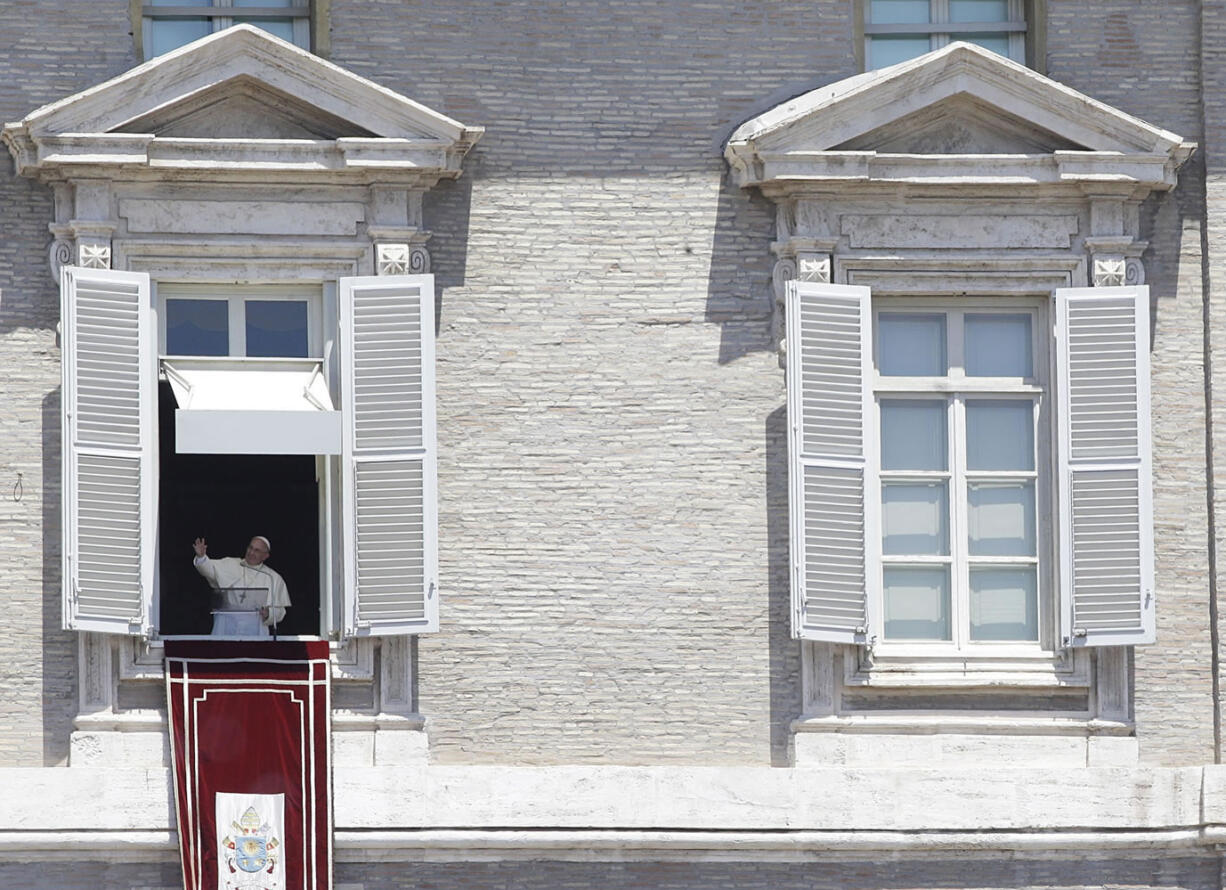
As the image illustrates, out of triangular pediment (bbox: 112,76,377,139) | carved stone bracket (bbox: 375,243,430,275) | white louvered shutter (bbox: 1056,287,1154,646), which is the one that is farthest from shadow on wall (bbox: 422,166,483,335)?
white louvered shutter (bbox: 1056,287,1154,646)

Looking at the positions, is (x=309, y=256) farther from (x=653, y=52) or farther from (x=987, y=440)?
(x=987, y=440)

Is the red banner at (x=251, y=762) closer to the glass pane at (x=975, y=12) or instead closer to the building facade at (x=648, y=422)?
the building facade at (x=648, y=422)

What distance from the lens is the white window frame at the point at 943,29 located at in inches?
679

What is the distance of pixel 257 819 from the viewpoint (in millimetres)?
15930

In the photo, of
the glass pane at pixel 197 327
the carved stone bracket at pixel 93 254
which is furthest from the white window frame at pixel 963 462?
the carved stone bracket at pixel 93 254

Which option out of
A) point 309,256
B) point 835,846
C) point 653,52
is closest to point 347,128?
point 309,256

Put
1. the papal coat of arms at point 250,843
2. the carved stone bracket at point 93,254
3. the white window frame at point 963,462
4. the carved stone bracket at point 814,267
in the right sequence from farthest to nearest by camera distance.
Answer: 1. the white window frame at point 963,462
2. the carved stone bracket at point 814,267
3. the carved stone bracket at point 93,254
4. the papal coat of arms at point 250,843

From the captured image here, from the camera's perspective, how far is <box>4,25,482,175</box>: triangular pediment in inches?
635

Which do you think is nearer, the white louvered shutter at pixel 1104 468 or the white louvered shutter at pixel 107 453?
the white louvered shutter at pixel 107 453

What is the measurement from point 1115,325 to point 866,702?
7.92 feet

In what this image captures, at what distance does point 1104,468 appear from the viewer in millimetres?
16594

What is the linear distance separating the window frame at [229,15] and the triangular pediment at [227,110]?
0.42m

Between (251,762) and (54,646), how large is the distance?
1.21 metres

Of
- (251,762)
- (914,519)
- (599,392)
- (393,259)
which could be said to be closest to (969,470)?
(914,519)
